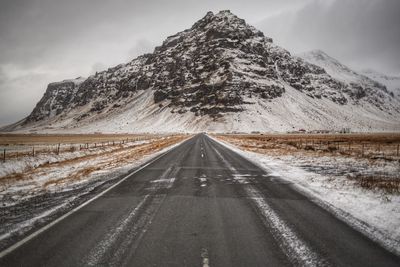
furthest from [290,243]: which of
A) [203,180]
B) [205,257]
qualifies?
[203,180]

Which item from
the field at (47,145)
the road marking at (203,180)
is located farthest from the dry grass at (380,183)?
the field at (47,145)

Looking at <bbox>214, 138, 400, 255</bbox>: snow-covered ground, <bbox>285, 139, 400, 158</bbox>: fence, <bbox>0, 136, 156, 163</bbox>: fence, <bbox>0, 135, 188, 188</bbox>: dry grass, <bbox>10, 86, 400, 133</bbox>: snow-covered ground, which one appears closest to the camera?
<bbox>214, 138, 400, 255</bbox>: snow-covered ground

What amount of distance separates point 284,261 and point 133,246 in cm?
255

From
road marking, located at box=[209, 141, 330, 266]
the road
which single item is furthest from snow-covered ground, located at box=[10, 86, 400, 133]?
road marking, located at box=[209, 141, 330, 266]

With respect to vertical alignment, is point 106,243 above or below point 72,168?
above

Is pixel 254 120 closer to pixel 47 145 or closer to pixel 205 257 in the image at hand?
pixel 47 145

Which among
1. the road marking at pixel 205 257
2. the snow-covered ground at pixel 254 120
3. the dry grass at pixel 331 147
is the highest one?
the snow-covered ground at pixel 254 120

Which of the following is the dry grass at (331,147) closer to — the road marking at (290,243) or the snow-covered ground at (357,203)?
the snow-covered ground at (357,203)

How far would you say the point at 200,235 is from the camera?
608 cm

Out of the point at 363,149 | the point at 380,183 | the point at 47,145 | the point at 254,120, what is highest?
the point at 254,120

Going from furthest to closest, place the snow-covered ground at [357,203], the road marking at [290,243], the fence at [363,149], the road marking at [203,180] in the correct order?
1. the fence at [363,149]
2. the road marking at [203,180]
3. the snow-covered ground at [357,203]
4. the road marking at [290,243]

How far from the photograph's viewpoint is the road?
4.95 m

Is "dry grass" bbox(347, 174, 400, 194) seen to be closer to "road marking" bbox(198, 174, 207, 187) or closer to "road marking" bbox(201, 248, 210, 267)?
"road marking" bbox(198, 174, 207, 187)

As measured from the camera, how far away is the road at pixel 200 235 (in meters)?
4.95
